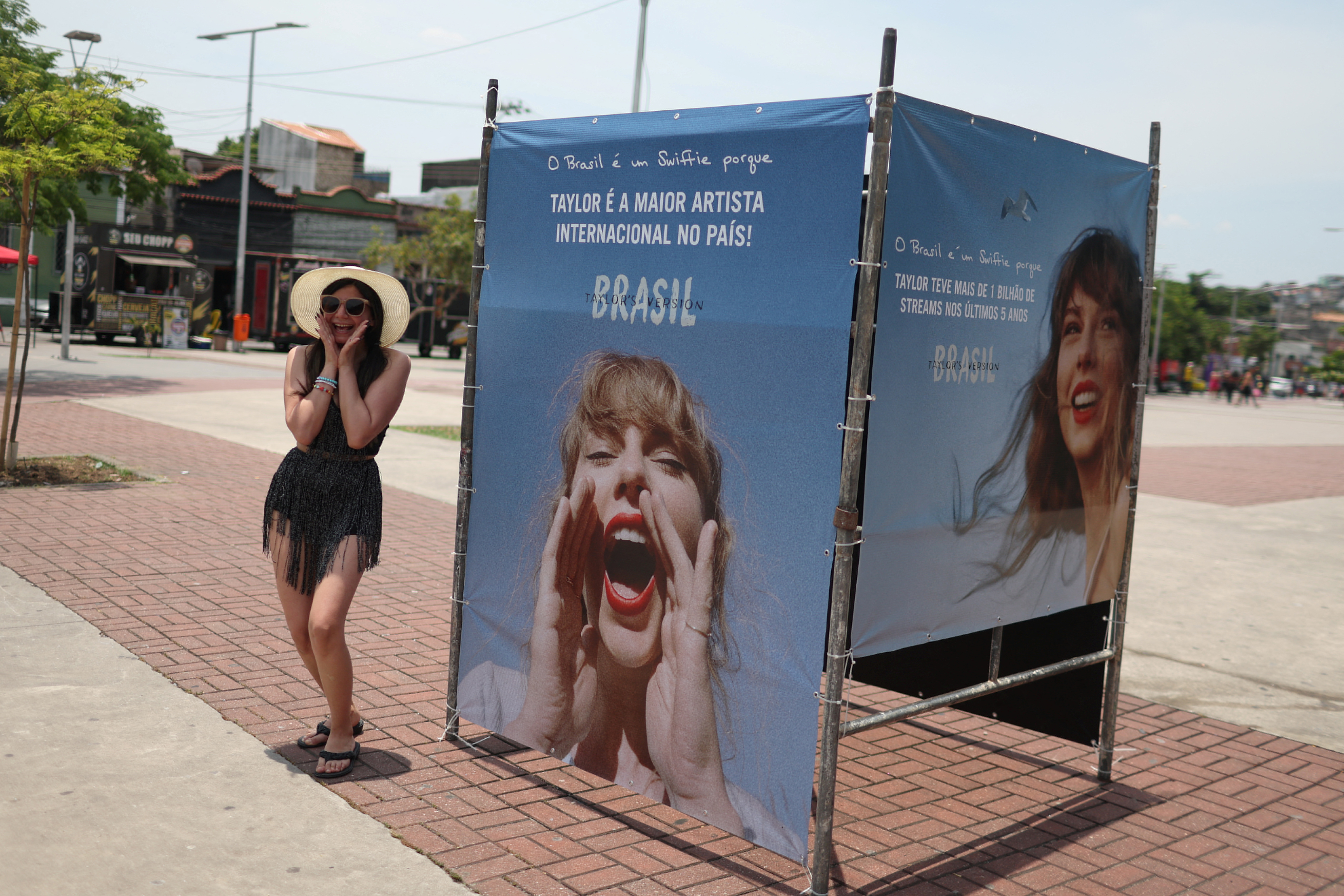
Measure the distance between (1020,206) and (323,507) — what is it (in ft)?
9.11

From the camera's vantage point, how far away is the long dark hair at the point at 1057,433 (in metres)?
4.32

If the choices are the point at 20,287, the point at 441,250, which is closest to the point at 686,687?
the point at 20,287

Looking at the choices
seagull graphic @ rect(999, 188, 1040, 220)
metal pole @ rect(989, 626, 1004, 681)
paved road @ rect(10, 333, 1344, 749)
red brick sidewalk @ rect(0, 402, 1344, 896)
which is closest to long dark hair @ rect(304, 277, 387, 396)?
red brick sidewalk @ rect(0, 402, 1344, 896)

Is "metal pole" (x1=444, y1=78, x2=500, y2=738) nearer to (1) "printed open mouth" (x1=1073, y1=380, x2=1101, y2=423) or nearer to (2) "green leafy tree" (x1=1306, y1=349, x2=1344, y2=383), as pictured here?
(1) "printed open mouth" (x1=1073, y1=380, x2=1101, y2=423)

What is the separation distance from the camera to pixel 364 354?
4367 mm

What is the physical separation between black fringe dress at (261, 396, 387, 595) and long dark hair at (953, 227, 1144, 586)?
7.11 feet

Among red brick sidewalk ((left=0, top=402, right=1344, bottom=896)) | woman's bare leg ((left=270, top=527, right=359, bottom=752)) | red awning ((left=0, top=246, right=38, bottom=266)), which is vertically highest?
red awning ((left=0, top=246, right=38, bottom=266))

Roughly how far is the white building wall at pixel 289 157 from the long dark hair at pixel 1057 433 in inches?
2021

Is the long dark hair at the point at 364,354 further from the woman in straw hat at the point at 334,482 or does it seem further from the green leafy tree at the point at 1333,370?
the green leafy tree at the point at 1333,370

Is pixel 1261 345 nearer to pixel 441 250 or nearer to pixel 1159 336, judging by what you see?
pixel 1159 336

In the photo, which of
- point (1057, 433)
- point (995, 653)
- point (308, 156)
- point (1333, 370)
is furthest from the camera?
point (1333, 370)

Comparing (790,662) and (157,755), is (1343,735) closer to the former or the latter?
Result: (790,662)

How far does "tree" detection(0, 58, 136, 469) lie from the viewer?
977cm

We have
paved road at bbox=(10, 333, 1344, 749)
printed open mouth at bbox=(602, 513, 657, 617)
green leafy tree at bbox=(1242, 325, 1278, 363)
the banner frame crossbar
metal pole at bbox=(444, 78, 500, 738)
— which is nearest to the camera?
the banner frame crossbar
